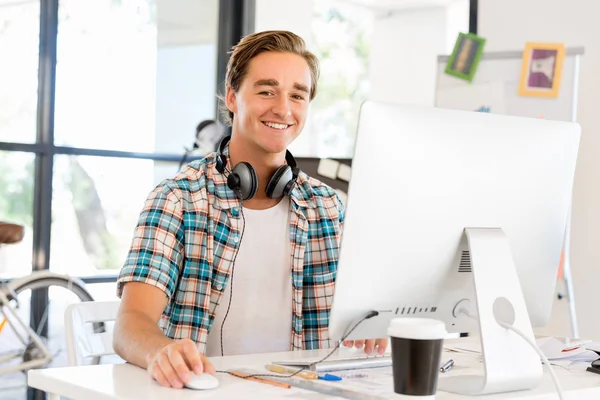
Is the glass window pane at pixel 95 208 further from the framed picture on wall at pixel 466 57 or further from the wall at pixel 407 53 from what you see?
the framed picture on wall at pixel 466 57

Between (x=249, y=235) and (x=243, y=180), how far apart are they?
0.44 feet

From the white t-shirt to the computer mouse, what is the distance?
2.09ft

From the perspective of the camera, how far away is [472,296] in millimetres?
1354

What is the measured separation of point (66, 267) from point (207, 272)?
2.69 metres

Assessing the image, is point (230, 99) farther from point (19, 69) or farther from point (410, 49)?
point (410, 49)

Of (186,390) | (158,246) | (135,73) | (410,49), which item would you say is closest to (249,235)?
(158,246)

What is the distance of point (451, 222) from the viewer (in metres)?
1.26

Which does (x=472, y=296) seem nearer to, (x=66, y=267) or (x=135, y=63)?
(x=66, y=267)

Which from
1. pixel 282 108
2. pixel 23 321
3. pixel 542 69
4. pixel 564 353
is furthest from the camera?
pixel 542 69

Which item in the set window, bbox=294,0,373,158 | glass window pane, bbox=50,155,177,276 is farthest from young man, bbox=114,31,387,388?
window, bbox=294,0,373,158

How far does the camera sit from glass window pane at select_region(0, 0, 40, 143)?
4016mm

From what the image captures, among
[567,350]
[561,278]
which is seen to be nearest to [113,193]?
[561,278]

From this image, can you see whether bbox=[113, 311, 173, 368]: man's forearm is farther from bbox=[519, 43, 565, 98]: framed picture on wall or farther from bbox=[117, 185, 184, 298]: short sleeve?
bbox=[519, 43, 565, 98]: framed picture on wall

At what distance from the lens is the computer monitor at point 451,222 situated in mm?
1190
